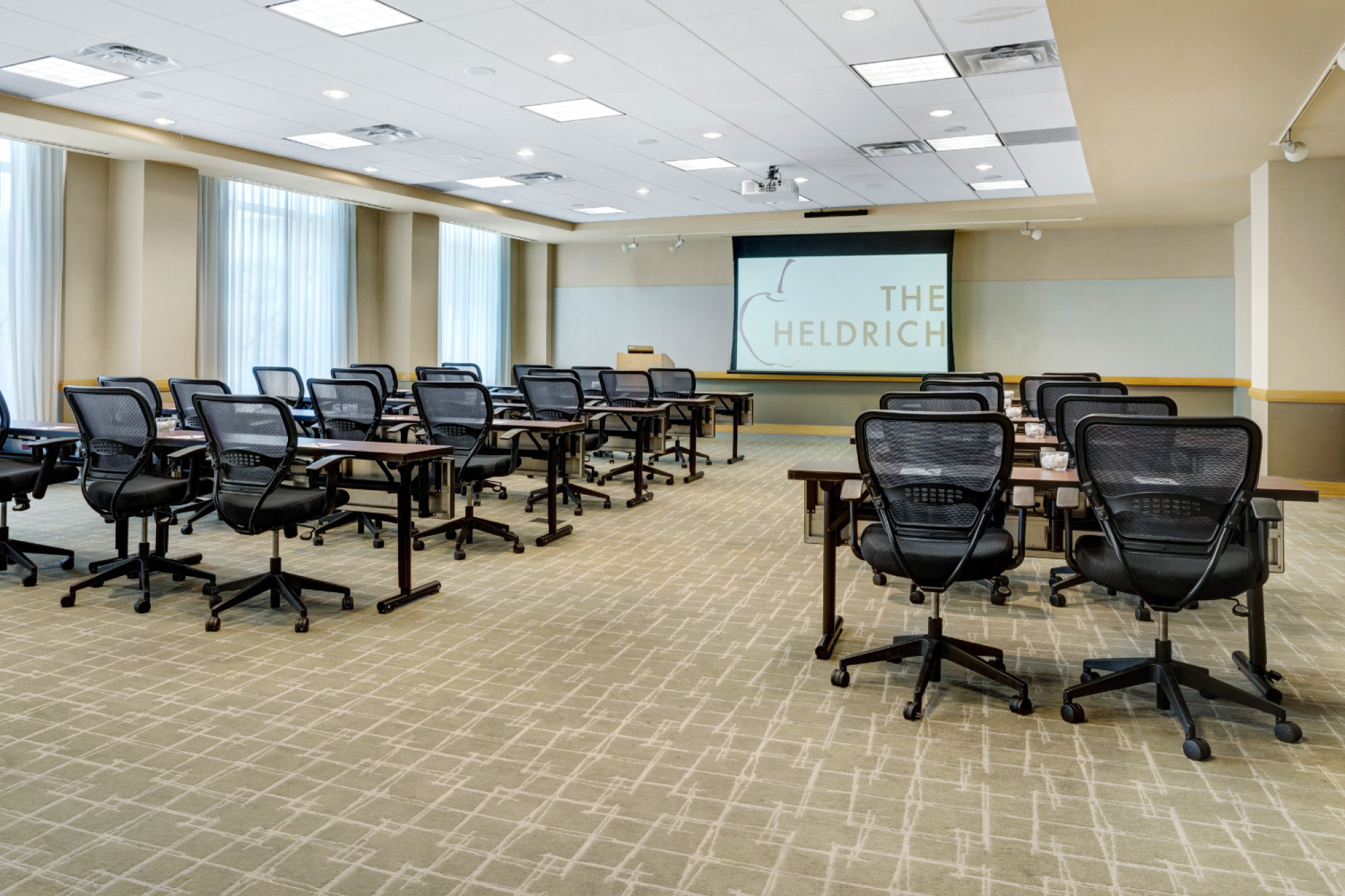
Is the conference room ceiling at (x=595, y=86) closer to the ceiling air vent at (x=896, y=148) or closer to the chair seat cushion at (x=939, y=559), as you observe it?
the ceiling air vent at (x=896, y=148)

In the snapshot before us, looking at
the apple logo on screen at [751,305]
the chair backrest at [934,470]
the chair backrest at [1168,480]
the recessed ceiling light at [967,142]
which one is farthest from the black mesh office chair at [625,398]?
the apple logo on screen at [751,305]

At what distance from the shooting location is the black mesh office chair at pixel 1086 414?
3.95 m

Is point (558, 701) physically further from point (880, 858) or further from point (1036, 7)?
point (1036, 7)

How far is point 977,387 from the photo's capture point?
573 cm

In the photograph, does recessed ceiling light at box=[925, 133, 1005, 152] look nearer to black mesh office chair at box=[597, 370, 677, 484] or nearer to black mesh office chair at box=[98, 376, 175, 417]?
black mesh office chair at box=[597, 370, 677, 484]

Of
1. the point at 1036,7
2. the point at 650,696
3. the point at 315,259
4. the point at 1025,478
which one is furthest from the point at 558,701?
the point at 315,259

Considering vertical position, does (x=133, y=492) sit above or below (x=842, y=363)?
below

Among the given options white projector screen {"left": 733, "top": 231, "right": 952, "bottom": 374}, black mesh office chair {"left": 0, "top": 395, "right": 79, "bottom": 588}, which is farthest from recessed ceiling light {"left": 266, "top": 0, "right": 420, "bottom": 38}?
white projector screen {"left": 733, "top": 231, "right": 952, "bottom": 374}

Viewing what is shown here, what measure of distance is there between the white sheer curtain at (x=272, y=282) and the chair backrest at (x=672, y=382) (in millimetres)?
4309

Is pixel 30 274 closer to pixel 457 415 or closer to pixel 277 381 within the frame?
pixel 277 381

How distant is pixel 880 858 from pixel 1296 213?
314 inches

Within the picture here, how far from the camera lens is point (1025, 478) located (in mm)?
3324

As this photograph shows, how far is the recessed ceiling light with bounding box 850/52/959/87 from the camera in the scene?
5.89m

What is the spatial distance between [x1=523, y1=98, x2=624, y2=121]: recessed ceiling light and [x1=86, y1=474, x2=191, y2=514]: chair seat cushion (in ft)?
13.5
